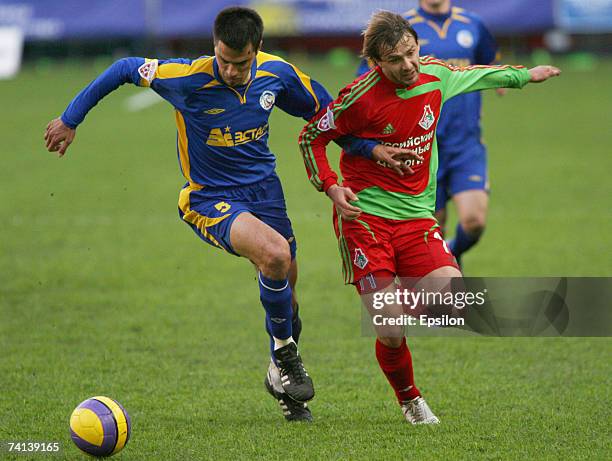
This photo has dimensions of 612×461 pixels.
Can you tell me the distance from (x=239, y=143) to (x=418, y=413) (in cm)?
176

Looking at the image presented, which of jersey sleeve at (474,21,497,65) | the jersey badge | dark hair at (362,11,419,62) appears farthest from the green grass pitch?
jersey sleeve at (474,21,497,65)

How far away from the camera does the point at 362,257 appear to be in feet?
19.1

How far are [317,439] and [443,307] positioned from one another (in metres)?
1.04

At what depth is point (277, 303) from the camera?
19.6 feet

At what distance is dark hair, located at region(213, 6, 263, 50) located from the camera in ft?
18.6

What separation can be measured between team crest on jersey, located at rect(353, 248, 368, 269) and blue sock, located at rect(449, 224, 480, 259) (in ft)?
9.57

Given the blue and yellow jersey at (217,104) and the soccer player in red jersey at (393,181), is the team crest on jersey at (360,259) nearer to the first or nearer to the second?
the soccer player in red jersey at (393,181)

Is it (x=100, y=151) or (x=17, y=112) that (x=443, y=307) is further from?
(x=17, y=112)

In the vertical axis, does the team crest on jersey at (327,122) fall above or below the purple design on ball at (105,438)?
above

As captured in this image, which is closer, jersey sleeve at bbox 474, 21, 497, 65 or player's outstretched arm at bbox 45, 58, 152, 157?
player's outstretched arm at bbox 45, 58, 152, 157

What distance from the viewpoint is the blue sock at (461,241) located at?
8625 millimetres

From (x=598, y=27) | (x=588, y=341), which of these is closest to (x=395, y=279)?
(x=588, y=341)

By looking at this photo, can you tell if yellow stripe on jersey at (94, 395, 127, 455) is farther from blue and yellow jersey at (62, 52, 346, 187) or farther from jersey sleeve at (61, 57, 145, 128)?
jersey sleeve at (61, 57, 145, 128)

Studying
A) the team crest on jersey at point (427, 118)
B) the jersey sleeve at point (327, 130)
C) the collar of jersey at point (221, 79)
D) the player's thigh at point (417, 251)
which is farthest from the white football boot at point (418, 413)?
the collar of jersey at point (221, 79)
